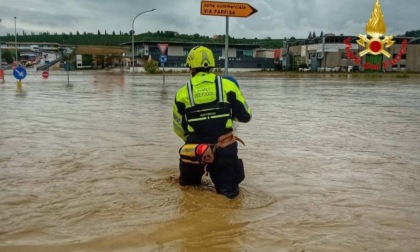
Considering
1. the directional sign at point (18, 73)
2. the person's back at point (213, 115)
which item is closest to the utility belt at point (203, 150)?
the person's back at point (213, 115)

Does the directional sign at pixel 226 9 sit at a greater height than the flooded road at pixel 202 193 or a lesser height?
greater

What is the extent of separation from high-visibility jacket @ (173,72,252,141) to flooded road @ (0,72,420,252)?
797mm

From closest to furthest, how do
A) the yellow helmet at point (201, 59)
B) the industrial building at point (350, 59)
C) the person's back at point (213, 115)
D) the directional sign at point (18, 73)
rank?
the person's back at point (213, 115)
the yellow helmet at point (201, 59)
the directional sign at point (18, 73)
the industrial building at point (350, 59)

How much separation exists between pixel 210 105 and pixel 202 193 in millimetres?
1047

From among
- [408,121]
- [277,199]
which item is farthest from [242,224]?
[408,121]

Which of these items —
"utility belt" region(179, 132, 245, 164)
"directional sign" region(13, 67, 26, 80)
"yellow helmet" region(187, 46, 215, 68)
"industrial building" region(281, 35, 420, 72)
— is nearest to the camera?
"utility belt" region(179, 132, 245, 164)

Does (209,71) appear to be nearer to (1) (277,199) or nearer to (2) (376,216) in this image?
(1) (277,199)

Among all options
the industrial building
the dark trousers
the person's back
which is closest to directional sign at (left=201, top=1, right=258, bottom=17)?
the person's back

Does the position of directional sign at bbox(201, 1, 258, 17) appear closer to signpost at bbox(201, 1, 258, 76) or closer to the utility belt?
signpost at bbox(201, 1, 258, 76)

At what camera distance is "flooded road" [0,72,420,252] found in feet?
13.3

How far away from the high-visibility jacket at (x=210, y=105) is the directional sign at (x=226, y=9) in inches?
196

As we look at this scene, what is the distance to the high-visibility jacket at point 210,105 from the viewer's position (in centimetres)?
505

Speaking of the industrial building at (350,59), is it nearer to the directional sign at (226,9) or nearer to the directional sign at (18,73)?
the directional sign at (18,73)

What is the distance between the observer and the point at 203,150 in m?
4.96
